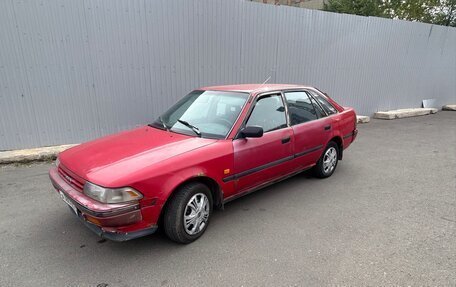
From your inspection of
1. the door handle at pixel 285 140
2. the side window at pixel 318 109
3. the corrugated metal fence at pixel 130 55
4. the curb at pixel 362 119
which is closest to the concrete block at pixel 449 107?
the curb at pixel 362 119

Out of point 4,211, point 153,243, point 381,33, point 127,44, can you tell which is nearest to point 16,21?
point 127,44

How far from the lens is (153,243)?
3109 millimetres

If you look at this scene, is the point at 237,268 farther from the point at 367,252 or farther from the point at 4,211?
the point at 4,211

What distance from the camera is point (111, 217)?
2525mm

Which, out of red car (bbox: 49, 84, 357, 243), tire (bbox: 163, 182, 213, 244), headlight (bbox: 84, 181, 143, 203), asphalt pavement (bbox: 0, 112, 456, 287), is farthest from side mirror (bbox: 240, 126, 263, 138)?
headlight (bbox: 84, 181, 143, 203)

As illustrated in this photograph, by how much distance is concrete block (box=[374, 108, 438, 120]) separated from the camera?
11.1 meters

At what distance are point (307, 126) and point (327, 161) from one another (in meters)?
0.94

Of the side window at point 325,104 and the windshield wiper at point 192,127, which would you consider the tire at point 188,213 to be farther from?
the side window at point 325,104

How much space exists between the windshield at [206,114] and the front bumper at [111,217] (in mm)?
1195

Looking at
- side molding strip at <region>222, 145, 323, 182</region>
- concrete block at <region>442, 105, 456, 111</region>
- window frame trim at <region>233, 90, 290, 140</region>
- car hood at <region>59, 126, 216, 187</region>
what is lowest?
concrete block at <region>442, 105, 456, 111</region>

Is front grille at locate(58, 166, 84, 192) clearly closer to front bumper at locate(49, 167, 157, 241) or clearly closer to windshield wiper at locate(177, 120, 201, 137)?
front bumper at locate(49, 167, 157, 241)

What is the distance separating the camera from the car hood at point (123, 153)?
2715 millimetres

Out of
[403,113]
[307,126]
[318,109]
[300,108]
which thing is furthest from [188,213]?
[403,113]

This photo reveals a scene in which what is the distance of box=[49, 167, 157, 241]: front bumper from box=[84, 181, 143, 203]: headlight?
4 centimetres
